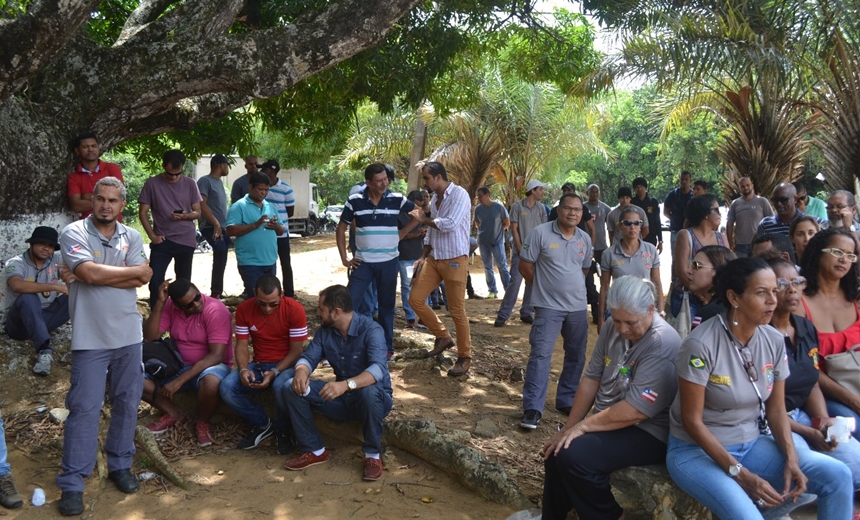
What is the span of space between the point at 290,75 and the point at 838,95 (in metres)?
8.26

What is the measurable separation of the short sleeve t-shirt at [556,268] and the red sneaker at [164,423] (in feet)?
9.49

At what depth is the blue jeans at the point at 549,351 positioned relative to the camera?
239 inches

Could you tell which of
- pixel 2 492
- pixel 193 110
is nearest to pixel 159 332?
pixel 2 492

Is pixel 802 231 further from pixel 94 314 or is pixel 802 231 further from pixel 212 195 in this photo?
pixel 212 195

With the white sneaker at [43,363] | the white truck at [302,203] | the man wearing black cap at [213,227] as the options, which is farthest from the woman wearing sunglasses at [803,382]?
the white truck at [302,203]

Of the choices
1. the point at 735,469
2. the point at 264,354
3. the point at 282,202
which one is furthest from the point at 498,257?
the point at 735,469

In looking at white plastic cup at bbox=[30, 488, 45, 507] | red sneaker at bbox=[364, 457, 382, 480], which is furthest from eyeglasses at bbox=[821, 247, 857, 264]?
white plastic cup at bbox=[30, 488, 45, 507]

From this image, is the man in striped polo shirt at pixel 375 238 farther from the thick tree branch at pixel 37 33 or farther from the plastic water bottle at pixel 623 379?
the plastic water bottle at pixel 623 379

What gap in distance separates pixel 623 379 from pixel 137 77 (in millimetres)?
4743

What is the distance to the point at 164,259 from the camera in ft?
26.0

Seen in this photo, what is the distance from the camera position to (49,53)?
18.5ft

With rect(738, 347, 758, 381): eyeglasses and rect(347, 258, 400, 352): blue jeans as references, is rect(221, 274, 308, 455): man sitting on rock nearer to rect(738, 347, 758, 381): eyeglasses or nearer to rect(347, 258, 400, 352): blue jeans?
rect(347, 258, 400, 352): blue jeans

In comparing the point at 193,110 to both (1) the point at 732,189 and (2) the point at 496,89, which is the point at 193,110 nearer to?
(1) the point at 732,189

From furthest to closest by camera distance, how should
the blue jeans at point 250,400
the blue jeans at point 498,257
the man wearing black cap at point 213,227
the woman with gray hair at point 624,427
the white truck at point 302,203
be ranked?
1. the white truck at point 302,203
2. the blue jeans at point 498,257
3. the man wearing black cap at point 213,227
4. the blue jeans at point 250,400
5. the woman with gray hair at point 624,427
